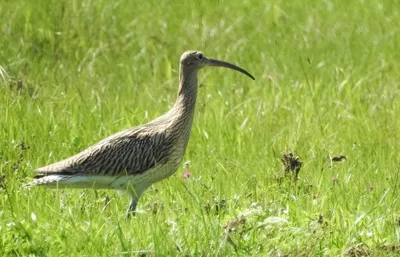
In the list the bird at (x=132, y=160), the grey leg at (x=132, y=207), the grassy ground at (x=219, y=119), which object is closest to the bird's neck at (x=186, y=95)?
the bird at (x=132, y=160)

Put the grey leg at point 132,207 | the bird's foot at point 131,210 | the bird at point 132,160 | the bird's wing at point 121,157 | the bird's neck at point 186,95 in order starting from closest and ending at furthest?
the bird's foot at point 131,210 < the grey leg at point 132,207 < the bird at point 132,160 < the bird's wing at point 121,157 < the bird's neck at point 186,95

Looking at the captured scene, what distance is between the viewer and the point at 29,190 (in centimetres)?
802

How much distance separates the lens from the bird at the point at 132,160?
8.13m

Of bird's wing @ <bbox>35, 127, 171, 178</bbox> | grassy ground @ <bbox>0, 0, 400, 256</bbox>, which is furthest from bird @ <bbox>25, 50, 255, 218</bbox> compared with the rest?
grassy ground @ <bbox>0, 0, 400, 256</bbox>

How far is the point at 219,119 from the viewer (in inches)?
395

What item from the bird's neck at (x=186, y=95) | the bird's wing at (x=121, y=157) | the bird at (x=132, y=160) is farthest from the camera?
the bird's neck at (x=186, y=95)

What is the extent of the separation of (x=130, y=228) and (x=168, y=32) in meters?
6.57

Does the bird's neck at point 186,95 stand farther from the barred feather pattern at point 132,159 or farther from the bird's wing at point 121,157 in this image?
the bird's wing at point 121,157

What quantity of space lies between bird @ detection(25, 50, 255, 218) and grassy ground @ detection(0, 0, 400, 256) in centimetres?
13

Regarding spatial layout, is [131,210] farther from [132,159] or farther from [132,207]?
[132,159]

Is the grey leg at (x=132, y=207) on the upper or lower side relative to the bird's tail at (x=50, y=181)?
lower

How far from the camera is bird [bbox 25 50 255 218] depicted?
8.13m

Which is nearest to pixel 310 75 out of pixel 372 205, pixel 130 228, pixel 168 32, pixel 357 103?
pixel 357 103

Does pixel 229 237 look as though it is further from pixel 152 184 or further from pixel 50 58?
pixel 50 58
